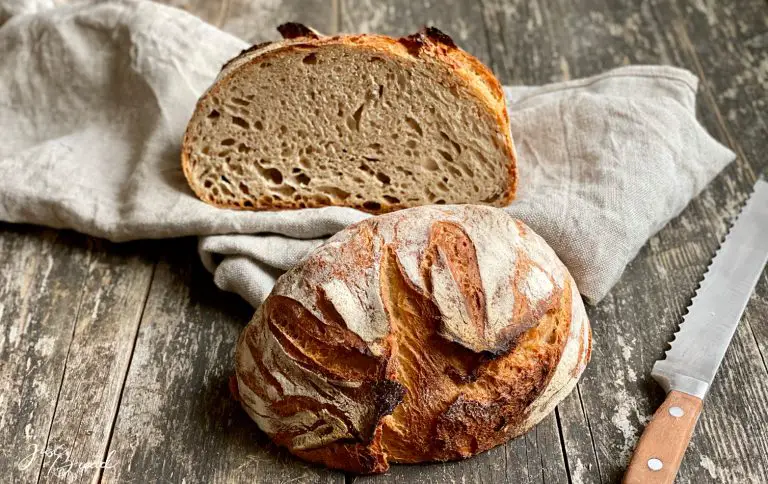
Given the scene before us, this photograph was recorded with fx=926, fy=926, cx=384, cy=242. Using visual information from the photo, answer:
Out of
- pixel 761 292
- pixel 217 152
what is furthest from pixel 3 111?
pixel 761 292

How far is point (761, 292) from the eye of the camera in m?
2.51

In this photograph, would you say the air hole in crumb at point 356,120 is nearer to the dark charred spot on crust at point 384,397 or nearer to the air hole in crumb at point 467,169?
the air hole in crumb at point 467,169

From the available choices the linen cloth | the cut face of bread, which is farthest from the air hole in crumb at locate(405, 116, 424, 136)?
the linen cloth

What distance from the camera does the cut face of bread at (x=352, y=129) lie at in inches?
95.9

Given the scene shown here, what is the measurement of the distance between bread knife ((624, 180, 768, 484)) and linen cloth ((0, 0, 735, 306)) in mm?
200

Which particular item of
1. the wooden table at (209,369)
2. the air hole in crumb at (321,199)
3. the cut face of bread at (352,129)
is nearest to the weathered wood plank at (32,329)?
the wooden table at (209,369)

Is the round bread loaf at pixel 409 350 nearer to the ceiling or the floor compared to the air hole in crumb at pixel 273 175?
nearer to the ceiling

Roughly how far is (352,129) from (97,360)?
35.8 inches

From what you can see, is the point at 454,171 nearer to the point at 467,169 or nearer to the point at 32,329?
the point at 467,169

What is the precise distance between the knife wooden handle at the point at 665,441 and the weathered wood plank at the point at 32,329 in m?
1.30

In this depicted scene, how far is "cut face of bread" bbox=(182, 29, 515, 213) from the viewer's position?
244cm

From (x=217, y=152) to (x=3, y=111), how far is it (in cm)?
83

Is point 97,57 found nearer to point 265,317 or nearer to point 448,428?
point 265,317

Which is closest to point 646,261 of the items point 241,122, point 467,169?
point 467,169
